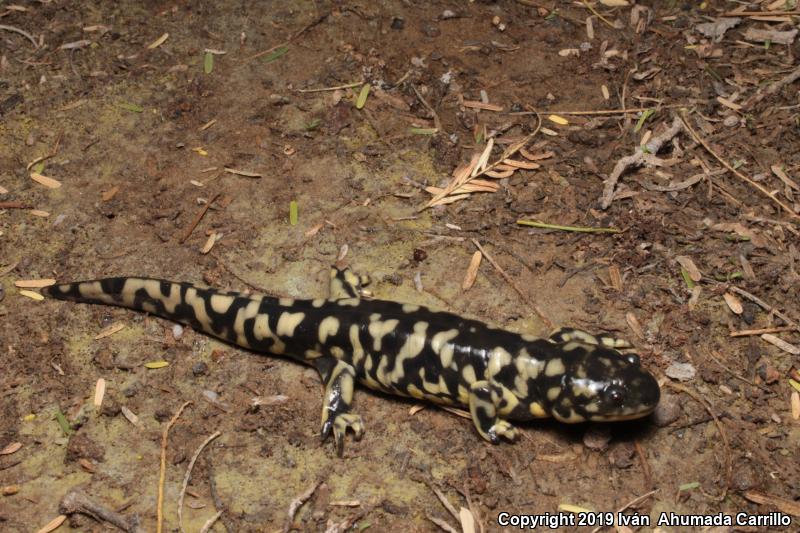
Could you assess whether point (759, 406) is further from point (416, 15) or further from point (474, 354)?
point (416, 15)

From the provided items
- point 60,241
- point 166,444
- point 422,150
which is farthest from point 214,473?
point 422,150

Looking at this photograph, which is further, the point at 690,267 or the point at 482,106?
the point at 482,106

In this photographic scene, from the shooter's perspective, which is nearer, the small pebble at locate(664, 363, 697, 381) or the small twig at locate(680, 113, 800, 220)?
the small pebble at locate(664, 363, 697, 381)

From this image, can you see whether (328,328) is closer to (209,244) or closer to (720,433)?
(209,244)

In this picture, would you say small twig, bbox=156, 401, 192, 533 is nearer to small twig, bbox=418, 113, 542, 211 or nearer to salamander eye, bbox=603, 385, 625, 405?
small twig, bbox=418, 113, 542, 211

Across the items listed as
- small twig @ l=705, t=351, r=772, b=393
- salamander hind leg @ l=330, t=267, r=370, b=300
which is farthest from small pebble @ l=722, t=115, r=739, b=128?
salamander hind leg @ l=330, t=267, r=370, b=300

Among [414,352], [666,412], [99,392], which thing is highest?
[414,352]

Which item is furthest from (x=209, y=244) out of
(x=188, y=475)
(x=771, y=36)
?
(x=771, y=36)

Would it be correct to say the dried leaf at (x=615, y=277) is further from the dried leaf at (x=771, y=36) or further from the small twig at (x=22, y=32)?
the small twig at (x=22, y=32)
